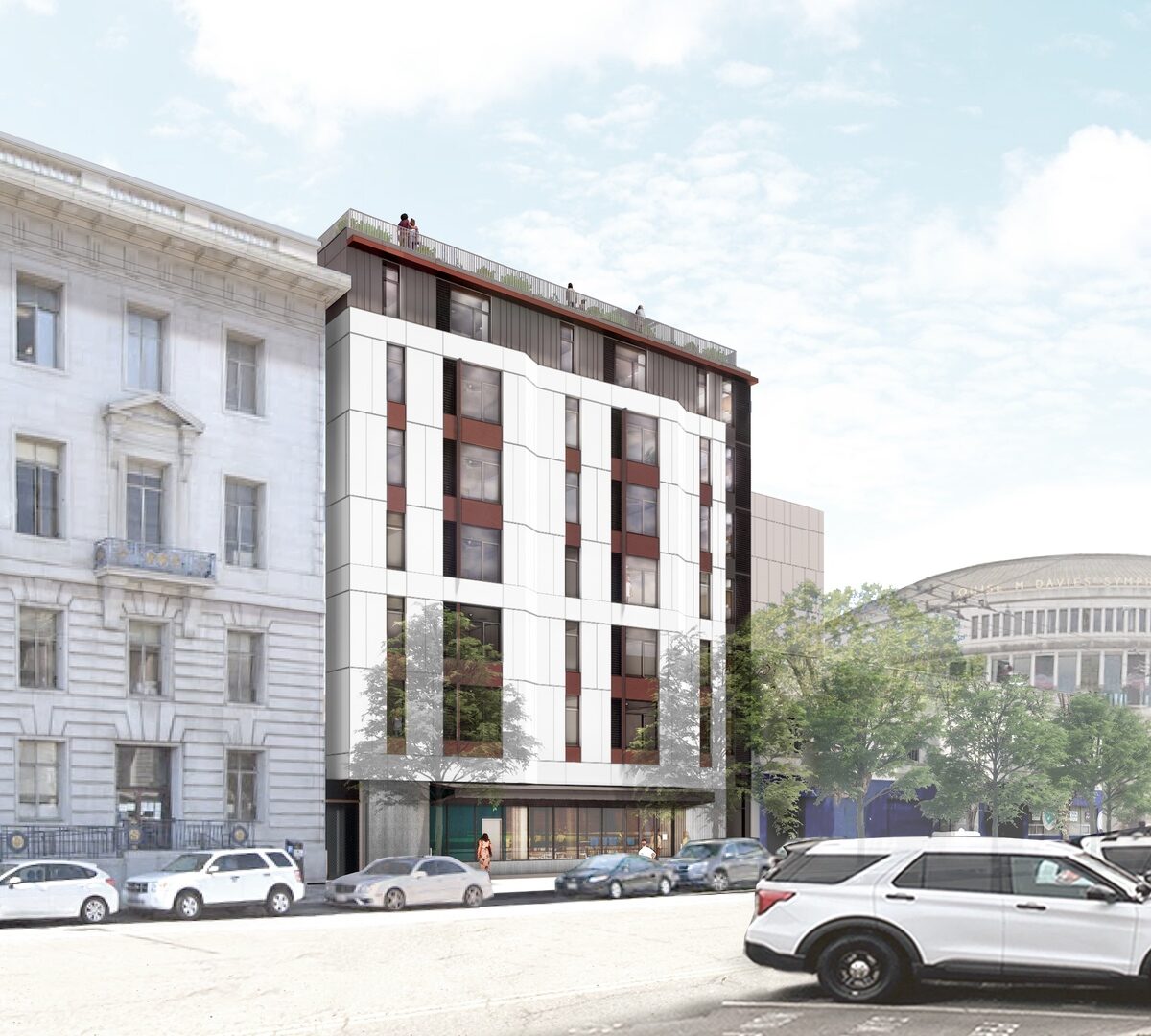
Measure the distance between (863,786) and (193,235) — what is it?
37.9m

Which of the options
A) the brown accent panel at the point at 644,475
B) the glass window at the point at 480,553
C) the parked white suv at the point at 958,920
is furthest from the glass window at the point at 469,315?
the parked white suv at the point at 958,920

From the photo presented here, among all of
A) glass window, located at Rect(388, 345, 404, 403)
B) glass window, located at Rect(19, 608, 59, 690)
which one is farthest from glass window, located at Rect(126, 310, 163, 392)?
glass window, located at Rect(388, 345, 404, 403)

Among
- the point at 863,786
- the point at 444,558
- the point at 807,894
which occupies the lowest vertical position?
the point at 863,786

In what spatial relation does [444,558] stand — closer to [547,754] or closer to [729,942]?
[547,754]

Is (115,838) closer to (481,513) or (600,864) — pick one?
(600,864)

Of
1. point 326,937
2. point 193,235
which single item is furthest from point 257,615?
point 326,937

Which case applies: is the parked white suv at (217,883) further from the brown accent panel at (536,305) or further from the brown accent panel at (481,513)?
the brown accent panel at (536,305)

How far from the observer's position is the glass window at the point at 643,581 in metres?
64.0

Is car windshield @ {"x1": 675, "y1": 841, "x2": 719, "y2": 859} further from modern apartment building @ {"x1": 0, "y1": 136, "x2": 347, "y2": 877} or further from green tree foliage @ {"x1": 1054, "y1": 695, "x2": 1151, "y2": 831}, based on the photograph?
green tree foliage @ {"x1": 1054, "y1": 695, "x2": 1151, "y2": 831}

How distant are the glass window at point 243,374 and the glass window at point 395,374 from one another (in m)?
6.11

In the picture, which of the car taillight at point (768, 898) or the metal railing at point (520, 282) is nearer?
the car taillight at point (768, 898)

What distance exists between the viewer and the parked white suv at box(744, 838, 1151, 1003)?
52.7 ft

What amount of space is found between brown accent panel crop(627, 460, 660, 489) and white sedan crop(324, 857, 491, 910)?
27.2 metres

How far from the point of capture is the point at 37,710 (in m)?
43.7
